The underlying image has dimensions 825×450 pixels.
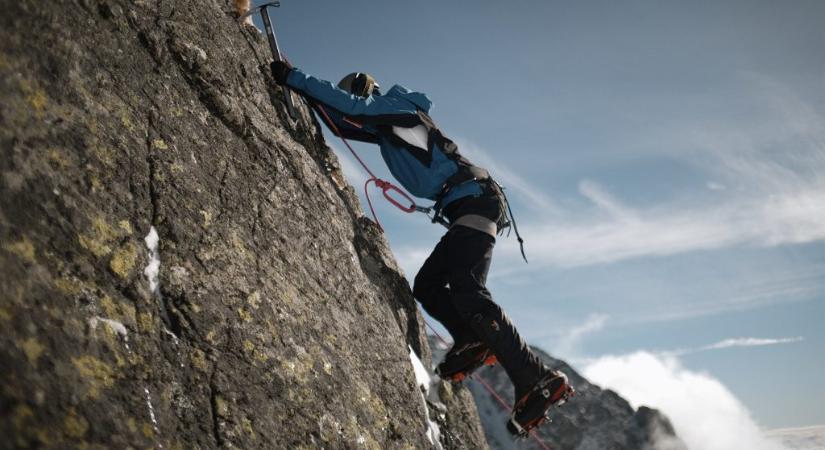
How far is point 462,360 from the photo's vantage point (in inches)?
281

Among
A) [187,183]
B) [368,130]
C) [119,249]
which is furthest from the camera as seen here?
[368,130]

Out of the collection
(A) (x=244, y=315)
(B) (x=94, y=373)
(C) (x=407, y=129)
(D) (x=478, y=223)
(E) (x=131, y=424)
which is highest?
(C) (x=407, y=129)

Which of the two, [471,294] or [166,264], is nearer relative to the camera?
[166,264]

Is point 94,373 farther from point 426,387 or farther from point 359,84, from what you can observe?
point 359,84

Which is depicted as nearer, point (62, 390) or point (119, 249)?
point (62, 390)

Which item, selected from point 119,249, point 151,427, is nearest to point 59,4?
point 119,249

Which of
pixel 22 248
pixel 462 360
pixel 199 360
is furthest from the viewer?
pixel 462 360

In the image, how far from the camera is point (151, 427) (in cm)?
321

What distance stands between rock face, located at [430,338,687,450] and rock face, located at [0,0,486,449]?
149494 mm

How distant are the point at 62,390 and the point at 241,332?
1390 millimetres

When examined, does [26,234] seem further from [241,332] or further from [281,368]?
[281,368]

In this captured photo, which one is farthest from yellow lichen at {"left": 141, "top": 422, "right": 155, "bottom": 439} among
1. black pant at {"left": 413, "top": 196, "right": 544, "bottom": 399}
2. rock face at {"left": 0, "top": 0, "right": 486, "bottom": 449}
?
black pant at {"left": 413, "top": 196, "right": 544, "bottom": 399}

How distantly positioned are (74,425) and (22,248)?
0.98 meters

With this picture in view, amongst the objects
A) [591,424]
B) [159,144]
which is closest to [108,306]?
[159,144]
